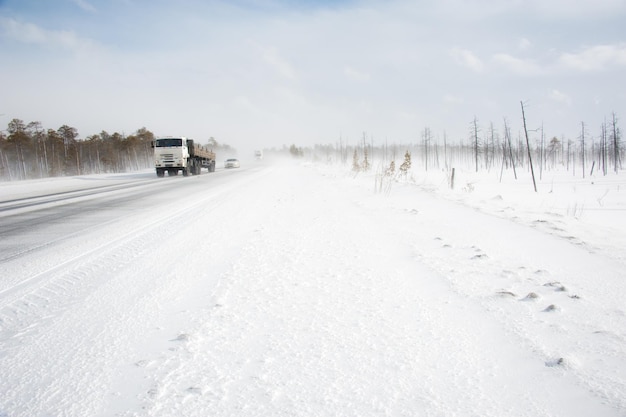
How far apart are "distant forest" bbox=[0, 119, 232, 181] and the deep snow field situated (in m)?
51.7

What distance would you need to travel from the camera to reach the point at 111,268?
11.9ft

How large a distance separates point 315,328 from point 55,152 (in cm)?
7116

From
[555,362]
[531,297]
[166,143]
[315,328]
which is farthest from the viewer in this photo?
[166,143]

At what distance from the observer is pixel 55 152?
57469 mm

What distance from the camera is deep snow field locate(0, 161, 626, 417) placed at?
5.04 feet

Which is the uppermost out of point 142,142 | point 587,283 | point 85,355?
point 142,142

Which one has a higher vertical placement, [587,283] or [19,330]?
[19,330]

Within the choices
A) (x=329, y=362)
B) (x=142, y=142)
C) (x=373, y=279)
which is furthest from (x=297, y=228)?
(x=142, y=142)

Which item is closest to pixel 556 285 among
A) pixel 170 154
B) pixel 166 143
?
pixel 170 154

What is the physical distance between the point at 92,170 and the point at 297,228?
68.4 metres

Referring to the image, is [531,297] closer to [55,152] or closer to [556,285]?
[556,285]

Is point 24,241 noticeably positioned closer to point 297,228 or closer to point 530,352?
point 297,228

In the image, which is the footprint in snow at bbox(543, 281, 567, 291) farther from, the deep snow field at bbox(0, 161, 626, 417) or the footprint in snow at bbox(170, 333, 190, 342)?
the footprint in snow at bbox(170, 333, 190, 342)

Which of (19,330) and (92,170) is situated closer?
(19,330)
